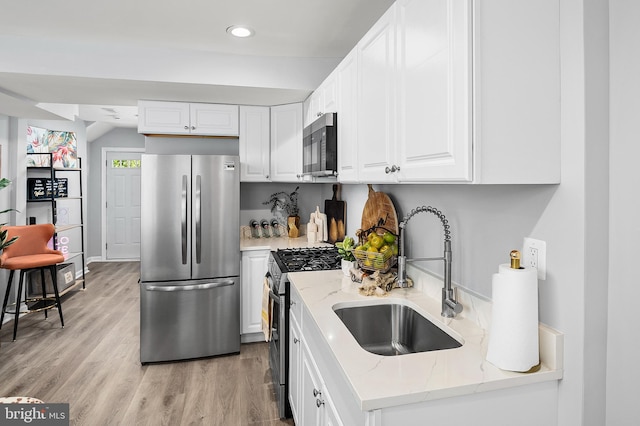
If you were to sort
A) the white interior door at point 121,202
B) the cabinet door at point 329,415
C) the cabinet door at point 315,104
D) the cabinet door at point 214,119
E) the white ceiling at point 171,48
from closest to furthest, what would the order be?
the cabinet door at point 329,415
the white ceiling at point 171,48
the cabinet door at point 315,104
the cabinet door at point 214,119
the white interior door at point 121,202

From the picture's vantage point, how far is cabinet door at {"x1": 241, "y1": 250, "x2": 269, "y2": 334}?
3.41 meters

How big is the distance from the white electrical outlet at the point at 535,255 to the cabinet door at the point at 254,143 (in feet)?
9.08

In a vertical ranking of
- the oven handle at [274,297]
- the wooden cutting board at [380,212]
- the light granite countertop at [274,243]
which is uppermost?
the wooden cutting board at [380,212]

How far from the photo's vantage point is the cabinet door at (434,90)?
1.04 m

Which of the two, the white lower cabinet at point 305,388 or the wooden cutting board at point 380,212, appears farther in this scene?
the wooden cutting board at point 380,212

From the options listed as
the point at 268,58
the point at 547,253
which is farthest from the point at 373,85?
the point at 268,58

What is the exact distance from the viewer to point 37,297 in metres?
4.20

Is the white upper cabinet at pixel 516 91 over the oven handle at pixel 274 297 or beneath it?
over

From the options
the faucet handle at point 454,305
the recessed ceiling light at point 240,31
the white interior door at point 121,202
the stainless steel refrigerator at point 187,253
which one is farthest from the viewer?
the white interior door at point 121,202

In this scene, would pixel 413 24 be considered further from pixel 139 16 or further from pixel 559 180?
pixel 139 16

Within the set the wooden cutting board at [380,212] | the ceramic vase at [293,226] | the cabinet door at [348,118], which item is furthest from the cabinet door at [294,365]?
the ceramic vase at [293,226]

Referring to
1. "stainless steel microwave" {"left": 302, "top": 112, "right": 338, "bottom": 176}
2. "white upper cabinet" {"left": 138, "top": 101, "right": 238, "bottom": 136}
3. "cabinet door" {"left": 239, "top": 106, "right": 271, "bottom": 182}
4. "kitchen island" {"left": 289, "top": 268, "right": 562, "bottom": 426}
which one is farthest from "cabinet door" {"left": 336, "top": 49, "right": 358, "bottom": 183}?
"white upper cabinet" {"left": 138, "top": 101, "right": 238, "bottom": 136}

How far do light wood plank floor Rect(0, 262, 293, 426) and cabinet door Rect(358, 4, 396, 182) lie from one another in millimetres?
1710

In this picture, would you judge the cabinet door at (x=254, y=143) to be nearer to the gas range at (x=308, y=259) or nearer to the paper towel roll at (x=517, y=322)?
the gas range at (x=308, y=259)
